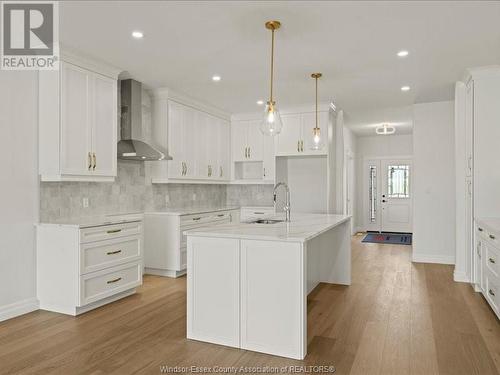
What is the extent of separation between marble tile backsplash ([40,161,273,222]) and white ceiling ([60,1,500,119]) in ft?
4.41

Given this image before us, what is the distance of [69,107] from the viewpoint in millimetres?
3611

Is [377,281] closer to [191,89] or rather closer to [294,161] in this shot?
[294,161]

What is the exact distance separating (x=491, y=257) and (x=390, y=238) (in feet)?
16.9

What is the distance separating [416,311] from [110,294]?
2964 millimetres

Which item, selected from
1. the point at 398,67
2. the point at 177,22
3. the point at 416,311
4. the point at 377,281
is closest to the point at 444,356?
the point at 416,311

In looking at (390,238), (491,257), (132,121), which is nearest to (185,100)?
(132,121)

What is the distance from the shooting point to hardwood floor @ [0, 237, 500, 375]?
2.49 m

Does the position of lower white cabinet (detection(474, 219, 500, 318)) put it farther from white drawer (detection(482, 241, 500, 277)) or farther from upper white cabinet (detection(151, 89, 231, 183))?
upper white cabinet (detection(151, 89, 231, 183))

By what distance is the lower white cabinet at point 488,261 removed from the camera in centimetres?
323

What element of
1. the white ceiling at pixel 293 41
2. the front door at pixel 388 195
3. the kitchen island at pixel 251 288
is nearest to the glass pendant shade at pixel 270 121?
the white ceiling at pixel 293 41

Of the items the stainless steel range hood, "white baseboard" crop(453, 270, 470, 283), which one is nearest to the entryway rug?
"white baseboard" crop(453, 270, 470, 283)

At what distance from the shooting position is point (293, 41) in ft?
11.0

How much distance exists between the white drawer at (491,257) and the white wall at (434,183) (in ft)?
6.80

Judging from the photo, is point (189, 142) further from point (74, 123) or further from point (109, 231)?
point (109, 231)
